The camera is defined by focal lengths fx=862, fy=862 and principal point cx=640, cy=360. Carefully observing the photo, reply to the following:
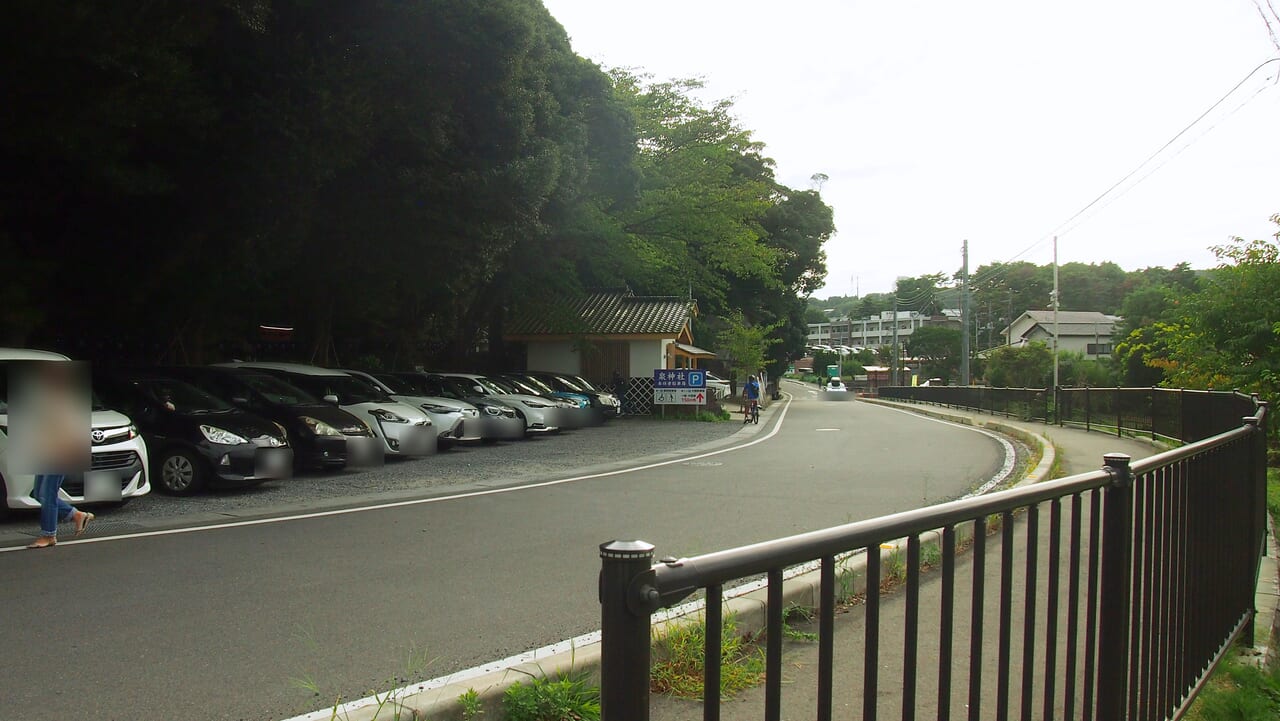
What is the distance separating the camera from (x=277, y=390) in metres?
13.2

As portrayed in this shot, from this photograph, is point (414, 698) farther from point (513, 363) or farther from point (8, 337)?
point (513, 363)

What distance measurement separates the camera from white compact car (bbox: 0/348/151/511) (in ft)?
26.1

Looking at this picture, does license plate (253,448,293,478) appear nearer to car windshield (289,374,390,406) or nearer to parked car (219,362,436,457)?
parked car (219,362,436,457)

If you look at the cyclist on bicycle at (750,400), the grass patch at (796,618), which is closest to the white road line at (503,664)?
the grass patch at (796,618)

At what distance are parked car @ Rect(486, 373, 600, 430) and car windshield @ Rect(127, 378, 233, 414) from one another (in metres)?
10.3

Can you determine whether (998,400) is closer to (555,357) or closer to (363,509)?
(555,357)

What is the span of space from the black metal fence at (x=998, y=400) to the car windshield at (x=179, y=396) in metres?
Result: 20.9

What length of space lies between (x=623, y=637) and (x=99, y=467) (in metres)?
8.73

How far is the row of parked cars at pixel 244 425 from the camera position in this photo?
865 cm

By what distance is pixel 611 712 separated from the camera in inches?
57.1

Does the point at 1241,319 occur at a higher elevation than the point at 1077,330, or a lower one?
lower

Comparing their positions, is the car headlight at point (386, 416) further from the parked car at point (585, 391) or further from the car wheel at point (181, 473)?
the parked car at point (585, 391)

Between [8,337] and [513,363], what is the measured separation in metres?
19.3

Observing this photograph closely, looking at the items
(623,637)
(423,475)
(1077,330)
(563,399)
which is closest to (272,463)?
(423,475)
